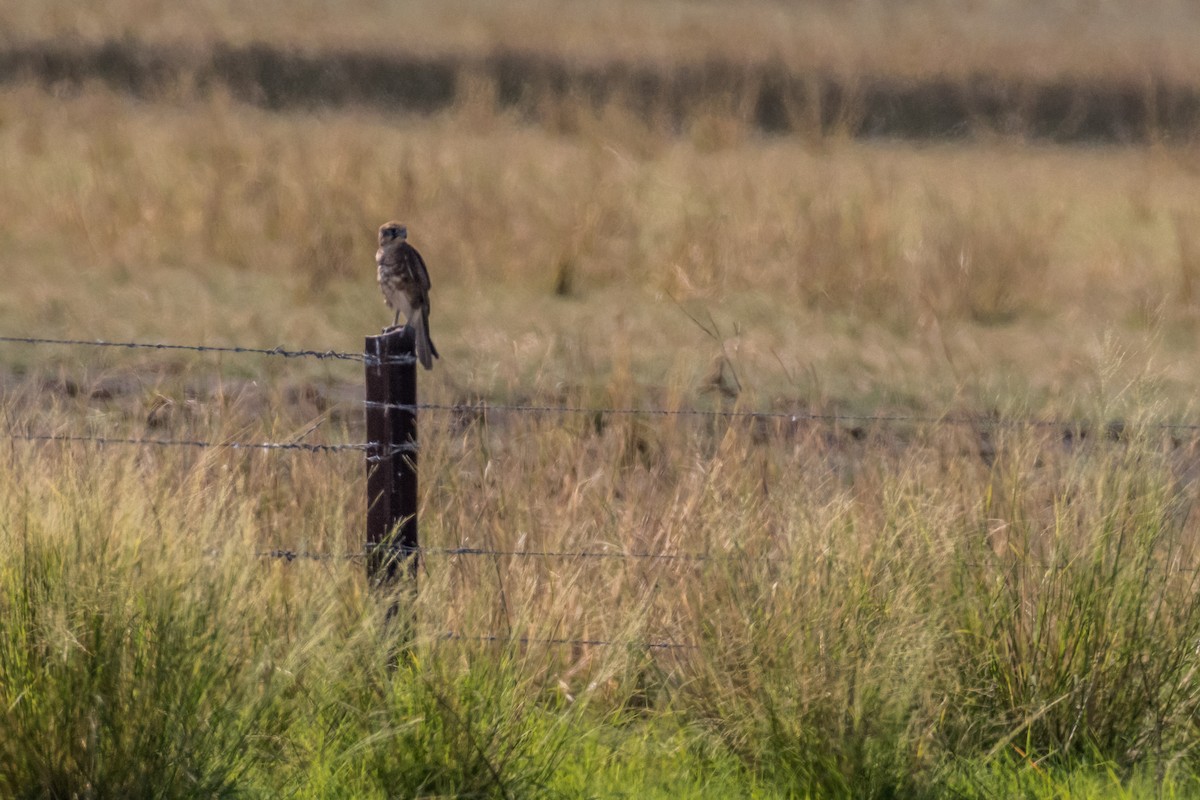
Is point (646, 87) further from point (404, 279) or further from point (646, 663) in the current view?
point (646, 663)

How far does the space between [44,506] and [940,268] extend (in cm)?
805

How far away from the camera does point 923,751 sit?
4062 millimetres

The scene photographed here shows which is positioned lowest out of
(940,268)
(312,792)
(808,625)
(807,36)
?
(312,792)

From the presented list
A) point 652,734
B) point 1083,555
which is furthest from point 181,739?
point 1083,555

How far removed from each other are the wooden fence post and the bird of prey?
1.37 meters

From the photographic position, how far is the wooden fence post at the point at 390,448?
179 inches

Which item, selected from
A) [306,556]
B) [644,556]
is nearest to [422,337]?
[644,556]

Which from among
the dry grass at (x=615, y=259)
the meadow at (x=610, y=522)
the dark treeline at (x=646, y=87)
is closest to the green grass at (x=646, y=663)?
the meadow at (x=610, y=522)

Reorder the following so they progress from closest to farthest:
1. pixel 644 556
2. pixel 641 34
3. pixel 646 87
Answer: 1. pixel 644 556
2. pixel 646 87
3. pixel 641 34

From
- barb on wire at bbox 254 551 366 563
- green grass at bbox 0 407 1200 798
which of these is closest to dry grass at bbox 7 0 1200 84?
barb on wire at bbox 254 551 366 563

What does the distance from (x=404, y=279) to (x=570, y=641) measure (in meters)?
2.05

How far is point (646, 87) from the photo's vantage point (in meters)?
24.5

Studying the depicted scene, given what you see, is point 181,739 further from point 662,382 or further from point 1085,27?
point 1085,27

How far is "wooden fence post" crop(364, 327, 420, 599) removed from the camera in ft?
14.9
